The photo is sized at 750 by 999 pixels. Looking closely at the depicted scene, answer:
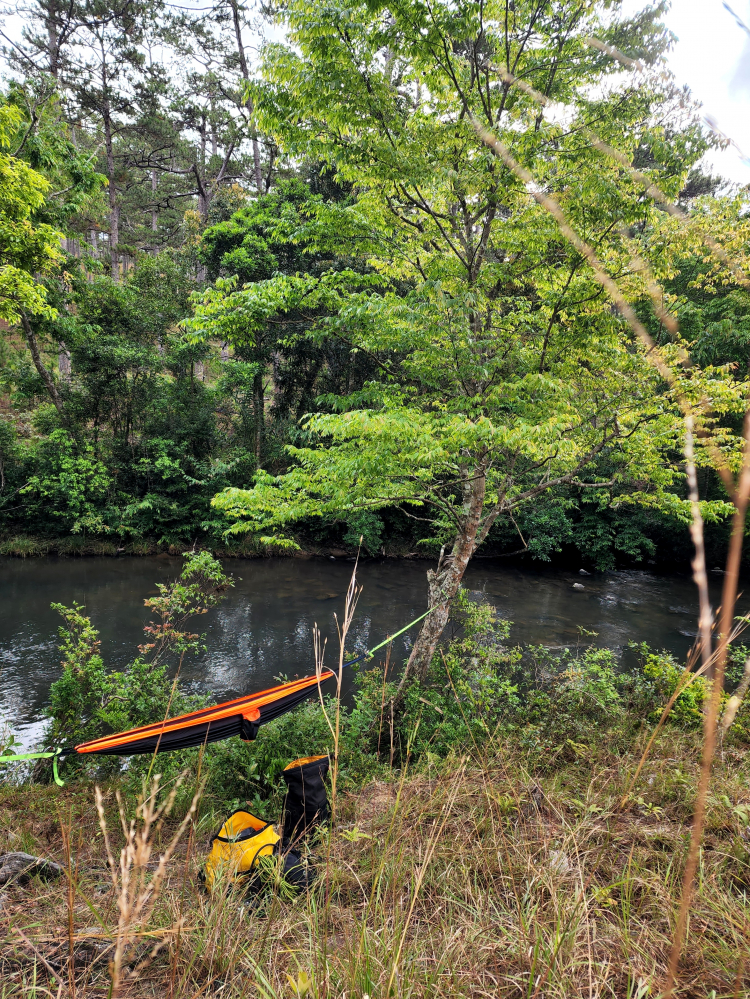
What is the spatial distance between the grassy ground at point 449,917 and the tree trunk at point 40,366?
1128cm

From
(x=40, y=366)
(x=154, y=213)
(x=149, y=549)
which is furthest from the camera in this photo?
(x=154, y=213)

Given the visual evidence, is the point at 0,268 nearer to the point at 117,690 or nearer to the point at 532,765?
the point at 117,690

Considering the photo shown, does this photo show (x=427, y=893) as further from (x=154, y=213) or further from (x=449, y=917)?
(x=154, y=213)

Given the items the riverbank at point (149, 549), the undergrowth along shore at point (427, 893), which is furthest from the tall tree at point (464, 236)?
the riverbank at point (149, 549)

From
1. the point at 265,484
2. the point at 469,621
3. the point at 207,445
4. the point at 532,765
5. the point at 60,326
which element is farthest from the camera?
the point at 207,445

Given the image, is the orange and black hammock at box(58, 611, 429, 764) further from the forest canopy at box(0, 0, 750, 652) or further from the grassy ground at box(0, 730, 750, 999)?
the forest canopy at box(0, 0, 750, 652)

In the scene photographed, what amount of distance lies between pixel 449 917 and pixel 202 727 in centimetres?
214

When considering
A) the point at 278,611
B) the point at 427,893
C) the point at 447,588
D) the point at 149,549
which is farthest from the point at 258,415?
the point at 427,893

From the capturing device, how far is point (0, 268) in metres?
5.80

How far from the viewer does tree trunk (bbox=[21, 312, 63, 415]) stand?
10.1m

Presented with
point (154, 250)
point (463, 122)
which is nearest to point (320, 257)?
point (463, 122)

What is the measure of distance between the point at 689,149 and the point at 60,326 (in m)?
11.4

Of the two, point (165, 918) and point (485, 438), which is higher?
point (485, 438)

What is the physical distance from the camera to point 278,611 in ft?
28.2
